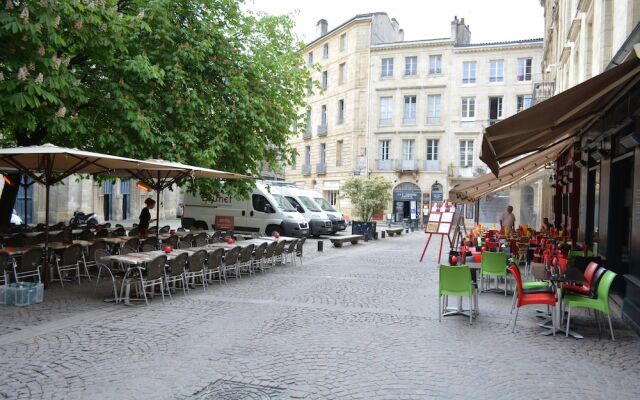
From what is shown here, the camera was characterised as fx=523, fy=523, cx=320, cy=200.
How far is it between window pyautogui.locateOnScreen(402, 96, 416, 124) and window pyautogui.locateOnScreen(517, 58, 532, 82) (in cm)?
736

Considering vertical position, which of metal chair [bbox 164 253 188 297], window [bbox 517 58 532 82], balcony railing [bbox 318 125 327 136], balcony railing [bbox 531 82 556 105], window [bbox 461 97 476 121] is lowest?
metal chair [bbox 164 253 188 297]

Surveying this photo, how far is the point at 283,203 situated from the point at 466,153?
65.5 ft

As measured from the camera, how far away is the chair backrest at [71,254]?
972cm


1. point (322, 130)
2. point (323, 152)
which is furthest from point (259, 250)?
point (323, 152)

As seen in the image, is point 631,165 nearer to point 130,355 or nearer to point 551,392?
point 551,392

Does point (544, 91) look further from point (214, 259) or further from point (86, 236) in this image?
point (86, 236)

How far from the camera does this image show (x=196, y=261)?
9.52m

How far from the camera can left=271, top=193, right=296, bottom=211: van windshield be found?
20.5 metres

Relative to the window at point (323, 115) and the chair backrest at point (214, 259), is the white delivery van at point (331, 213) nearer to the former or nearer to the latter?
the chair backrest at point (214, 259)

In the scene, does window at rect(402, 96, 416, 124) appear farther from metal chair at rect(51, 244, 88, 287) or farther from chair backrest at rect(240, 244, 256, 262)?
metal chair at rect(51, 244, 88, 287)

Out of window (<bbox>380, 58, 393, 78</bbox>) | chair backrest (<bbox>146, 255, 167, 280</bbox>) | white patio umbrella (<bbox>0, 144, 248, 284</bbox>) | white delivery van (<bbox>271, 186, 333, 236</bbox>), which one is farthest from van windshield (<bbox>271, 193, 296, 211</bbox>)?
window (<bbox>380, 58, 393, 78</bbox>)

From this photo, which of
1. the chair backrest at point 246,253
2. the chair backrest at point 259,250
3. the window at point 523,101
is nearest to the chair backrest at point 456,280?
the chair backrest at point 246,253

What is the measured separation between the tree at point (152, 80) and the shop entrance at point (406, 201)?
23070 millimetres

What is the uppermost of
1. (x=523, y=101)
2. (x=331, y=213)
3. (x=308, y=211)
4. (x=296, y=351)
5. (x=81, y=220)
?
(x=523, y=101)
